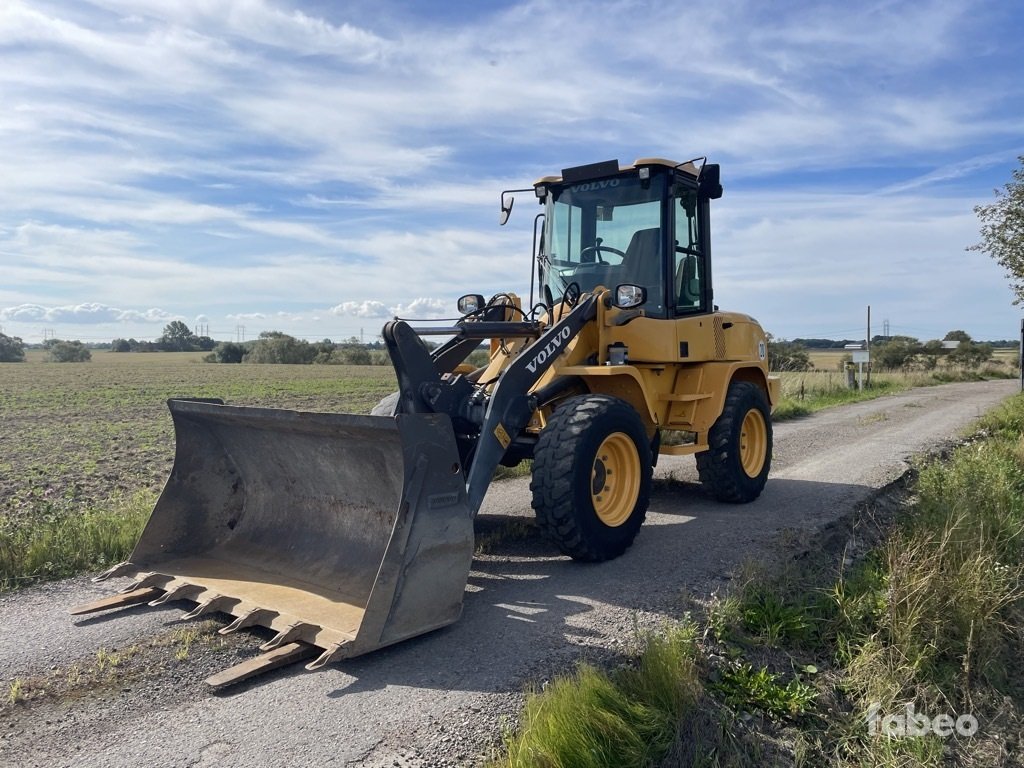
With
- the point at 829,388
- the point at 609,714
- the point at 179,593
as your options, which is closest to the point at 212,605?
the point at 179,593

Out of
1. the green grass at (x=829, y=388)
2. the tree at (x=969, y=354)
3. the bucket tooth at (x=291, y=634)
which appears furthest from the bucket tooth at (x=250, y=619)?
the tree at (x=969, y=354)

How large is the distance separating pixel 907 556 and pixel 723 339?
2972mm

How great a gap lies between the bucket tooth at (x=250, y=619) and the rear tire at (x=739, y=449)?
4.30 m

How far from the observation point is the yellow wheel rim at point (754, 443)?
7984 millimetres

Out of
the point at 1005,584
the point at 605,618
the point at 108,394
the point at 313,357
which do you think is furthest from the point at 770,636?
the point at 313,357

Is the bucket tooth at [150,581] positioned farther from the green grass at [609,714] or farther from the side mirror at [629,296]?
the side mirror at [629,296]

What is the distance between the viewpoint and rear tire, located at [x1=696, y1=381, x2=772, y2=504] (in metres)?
7.34

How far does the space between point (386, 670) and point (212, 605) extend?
4.15 feet

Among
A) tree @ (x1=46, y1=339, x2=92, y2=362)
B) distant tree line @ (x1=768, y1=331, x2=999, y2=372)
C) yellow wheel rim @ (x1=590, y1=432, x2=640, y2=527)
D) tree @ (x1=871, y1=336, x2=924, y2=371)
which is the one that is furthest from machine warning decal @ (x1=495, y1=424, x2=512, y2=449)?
tree @ (x1=46, y1=339, x2=92, y2=362)

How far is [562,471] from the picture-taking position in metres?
5.21

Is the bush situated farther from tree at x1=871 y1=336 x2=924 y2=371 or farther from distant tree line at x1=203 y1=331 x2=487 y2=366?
tree at x1=871 y1=336 x2=924 y2=371

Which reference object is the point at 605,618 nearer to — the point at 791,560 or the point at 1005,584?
the point at 791,560

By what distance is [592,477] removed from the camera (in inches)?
214

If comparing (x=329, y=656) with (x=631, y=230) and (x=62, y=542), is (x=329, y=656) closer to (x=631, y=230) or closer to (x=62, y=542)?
(x=62, y=542)
